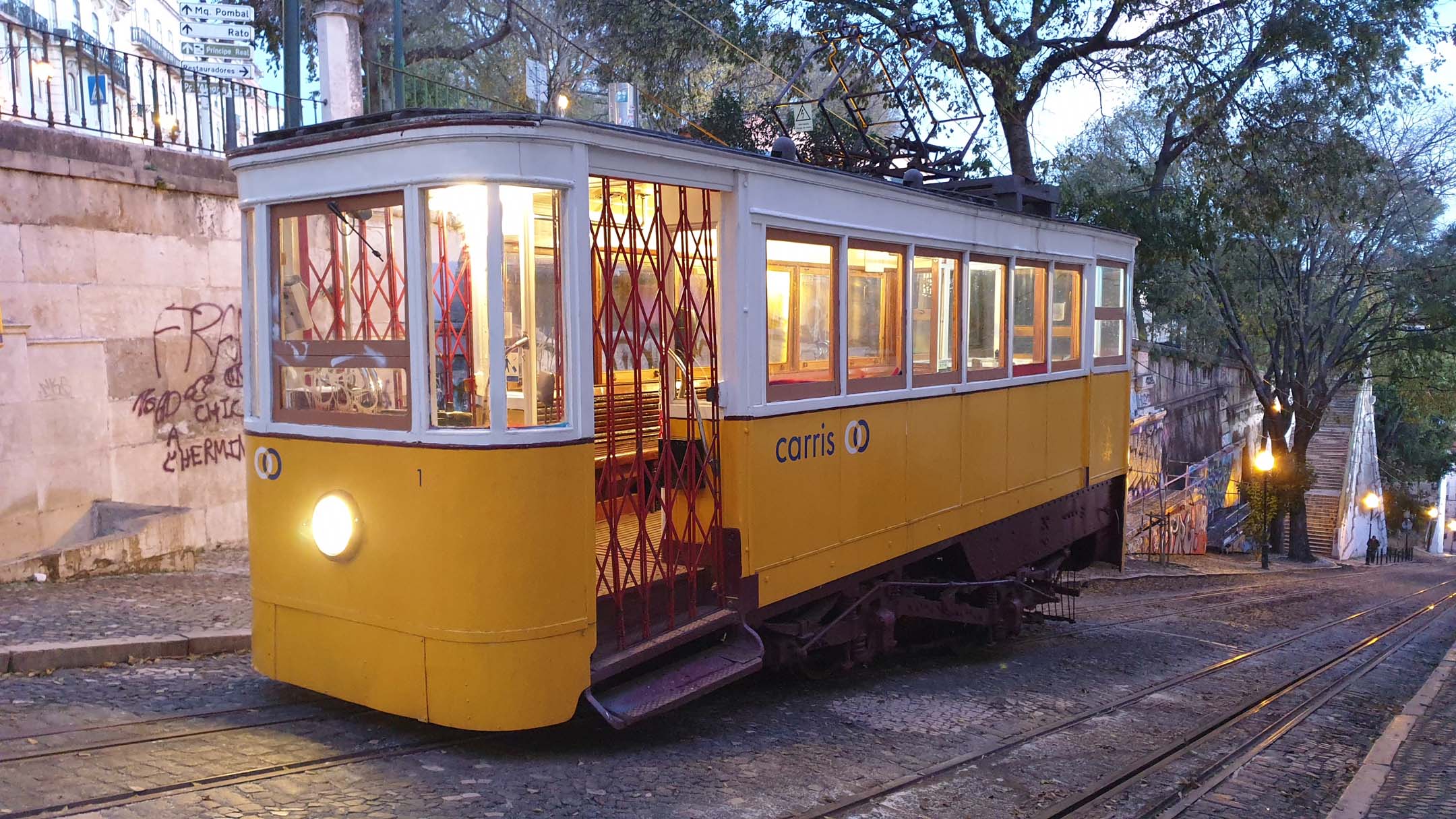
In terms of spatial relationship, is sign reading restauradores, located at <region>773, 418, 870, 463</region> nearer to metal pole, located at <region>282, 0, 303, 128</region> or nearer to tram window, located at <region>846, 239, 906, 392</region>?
tram window, located at <region>846, 239, 906, 392</region>

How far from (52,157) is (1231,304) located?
23.6m

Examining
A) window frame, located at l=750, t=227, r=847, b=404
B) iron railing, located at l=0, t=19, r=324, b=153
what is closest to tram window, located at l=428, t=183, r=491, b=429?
window frame, located at l=750, t=227, r=847, b=404

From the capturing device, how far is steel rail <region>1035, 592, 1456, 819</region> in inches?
206

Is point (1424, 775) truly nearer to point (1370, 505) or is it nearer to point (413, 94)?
point (413, 94)

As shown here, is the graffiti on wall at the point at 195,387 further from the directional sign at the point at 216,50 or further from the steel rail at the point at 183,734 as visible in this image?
the steel rail at the point at 183,734

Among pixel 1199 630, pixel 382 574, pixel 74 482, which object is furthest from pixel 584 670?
pixel 1199 630

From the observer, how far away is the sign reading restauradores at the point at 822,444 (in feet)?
19.1

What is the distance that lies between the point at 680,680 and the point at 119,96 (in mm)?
7846

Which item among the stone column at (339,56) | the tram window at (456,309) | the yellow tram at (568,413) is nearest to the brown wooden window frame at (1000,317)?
the yellow tram at (568,413)

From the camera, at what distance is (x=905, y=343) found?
683 cm

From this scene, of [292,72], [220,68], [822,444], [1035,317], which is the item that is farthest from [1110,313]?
[220,68]

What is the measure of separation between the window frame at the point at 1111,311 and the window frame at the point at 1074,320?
21 centimetres

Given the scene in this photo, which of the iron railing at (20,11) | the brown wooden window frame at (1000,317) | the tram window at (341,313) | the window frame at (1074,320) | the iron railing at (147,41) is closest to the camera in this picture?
the tram window at (341,313)

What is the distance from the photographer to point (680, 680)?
530cm
